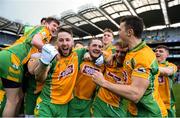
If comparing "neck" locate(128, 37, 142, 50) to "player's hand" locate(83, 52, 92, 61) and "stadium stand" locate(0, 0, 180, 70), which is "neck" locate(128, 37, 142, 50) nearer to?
"player's hand" locate(83, 52, 92, 61)

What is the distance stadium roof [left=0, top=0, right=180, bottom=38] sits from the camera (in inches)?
1420

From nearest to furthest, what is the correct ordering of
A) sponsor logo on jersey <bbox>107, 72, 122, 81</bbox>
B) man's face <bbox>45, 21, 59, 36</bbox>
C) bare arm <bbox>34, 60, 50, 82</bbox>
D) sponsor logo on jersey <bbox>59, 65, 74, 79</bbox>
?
bare arm <bbox>34, 60, 50, 82</bbox> < sponsor logo on jersey <bbox>59, 65, 74, 79</bbox> < sponsor logo on jersey <bbox>107, 72, 122, 81</bbox> < man's face <bbox>45, 21, 59, 36</bbox>

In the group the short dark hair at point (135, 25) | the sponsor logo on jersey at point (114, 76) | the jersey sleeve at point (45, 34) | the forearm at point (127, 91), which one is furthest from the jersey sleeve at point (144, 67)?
the jersey sleeve at point (45, 34)

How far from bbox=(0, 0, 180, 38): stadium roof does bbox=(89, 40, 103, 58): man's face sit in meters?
30.4

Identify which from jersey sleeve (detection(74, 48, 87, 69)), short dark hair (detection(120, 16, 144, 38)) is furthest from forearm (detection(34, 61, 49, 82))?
short dark hair (detection(120, 16, 144, 38))

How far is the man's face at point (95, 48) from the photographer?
5305mm

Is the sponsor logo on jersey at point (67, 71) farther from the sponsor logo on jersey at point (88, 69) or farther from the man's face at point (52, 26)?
the man's face at point (52, 26)

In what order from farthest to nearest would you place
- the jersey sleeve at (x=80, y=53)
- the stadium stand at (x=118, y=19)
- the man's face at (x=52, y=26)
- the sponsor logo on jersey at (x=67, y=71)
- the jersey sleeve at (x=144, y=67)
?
the stadium stand at (x=118, y=19)
the man's face at (x=52, y=26)
the jersey sleeve at (x=80, y=53)
the sponsor logo on jersey at (x=67, y=71)
the jersey sleeve at (x=144, y=67)

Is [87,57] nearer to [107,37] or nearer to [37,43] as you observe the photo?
[37,43]

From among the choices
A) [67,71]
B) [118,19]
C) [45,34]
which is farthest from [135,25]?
[118,19]

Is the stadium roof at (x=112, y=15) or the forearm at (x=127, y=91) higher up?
the stadium roof at (x=112, y=15)

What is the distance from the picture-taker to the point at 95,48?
5.29 metres

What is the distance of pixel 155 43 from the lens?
164ft

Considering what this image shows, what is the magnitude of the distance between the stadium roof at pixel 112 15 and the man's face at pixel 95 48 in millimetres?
30426
